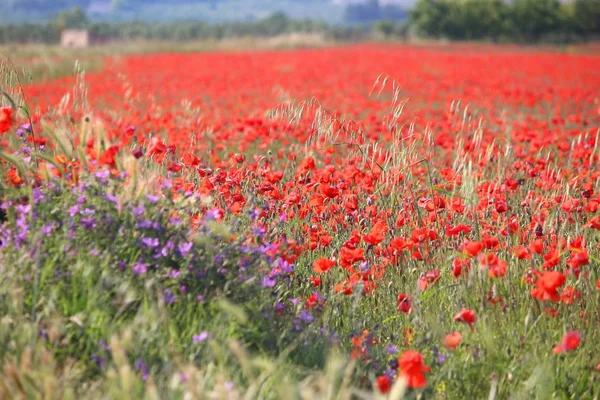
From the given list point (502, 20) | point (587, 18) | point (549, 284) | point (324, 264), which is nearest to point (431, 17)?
point (502, 20)

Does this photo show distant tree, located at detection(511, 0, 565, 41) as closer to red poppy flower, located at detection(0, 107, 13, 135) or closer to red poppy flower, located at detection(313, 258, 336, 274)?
red poppy flower, located at detection(313, 258, 336, 274)

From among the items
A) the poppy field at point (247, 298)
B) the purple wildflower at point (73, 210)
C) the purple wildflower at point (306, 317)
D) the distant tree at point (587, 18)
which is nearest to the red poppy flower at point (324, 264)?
the poppy field at point (247, 298)

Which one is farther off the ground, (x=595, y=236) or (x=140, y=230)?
(x=140, y=230)

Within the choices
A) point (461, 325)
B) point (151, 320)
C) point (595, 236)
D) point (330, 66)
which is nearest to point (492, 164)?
point (595, 236)

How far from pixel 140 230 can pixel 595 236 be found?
253 cm

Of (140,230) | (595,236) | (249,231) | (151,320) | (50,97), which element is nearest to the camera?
(151,320)

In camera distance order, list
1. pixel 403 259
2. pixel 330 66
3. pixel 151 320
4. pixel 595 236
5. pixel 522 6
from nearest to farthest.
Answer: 1. pixel 151 320
2. pixel 403 259
3. pixel 595 236
4. pixel 330 66
5. pixel 522 6

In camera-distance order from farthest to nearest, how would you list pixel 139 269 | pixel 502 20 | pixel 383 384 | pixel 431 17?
1. pixel 502 20
2. pixel 431 17
3. pixel 139 269
4. pixel 383 384

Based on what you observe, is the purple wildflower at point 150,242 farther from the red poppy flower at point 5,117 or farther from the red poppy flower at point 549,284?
the red poppy flower at point 549,284

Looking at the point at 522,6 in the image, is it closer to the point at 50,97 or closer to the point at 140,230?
the point at 50,97

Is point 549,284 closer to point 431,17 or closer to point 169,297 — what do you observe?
point 169,297

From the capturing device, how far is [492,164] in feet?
18.2

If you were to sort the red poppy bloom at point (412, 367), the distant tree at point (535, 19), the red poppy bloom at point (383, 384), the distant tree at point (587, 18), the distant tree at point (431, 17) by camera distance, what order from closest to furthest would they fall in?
1. the red poppy bloom at point (412, 367)
2. the red poppy bloom at point (383, 384)
3. the distant tree at point (431, 17)
4. the distant tree at point (535, 19)
5. the distant tree at point (587, 18)

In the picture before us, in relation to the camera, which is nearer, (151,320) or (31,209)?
(151,320)
